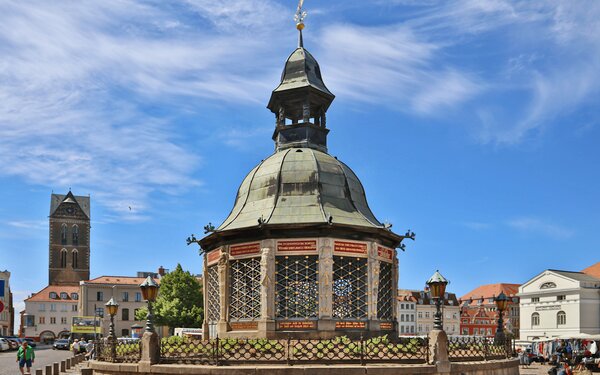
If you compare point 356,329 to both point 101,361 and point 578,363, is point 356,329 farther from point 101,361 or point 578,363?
point 578,363

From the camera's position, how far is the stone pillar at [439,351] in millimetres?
20609

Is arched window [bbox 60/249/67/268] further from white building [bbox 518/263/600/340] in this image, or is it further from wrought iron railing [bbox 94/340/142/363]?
wrought iron railing [bbox 94/340/142/363]

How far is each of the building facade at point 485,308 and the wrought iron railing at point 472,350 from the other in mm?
95531

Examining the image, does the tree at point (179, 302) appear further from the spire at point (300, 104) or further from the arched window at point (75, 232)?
the arched window at point (75, 232)

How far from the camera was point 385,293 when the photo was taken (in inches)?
1134

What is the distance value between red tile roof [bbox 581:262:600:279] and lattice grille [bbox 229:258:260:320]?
3274 inches

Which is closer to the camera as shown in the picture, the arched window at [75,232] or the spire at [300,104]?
the spire at [300,104]

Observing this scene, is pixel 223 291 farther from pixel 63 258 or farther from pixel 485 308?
pixel 63 258

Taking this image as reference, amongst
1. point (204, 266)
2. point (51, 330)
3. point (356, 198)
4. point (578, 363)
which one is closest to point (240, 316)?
point (204, 266)

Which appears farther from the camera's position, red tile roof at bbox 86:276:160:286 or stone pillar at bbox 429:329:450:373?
red tile roof at bbox 86:276:160:286

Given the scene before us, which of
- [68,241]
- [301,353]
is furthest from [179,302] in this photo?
[68,241]

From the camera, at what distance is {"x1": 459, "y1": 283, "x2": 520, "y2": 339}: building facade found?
396ft

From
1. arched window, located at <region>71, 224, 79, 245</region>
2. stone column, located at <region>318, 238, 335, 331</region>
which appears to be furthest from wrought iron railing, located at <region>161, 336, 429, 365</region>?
arched window, located at <region>71, 224, 79, 245</region>

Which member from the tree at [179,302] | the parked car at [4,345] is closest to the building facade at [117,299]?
the tree at [179,302]
